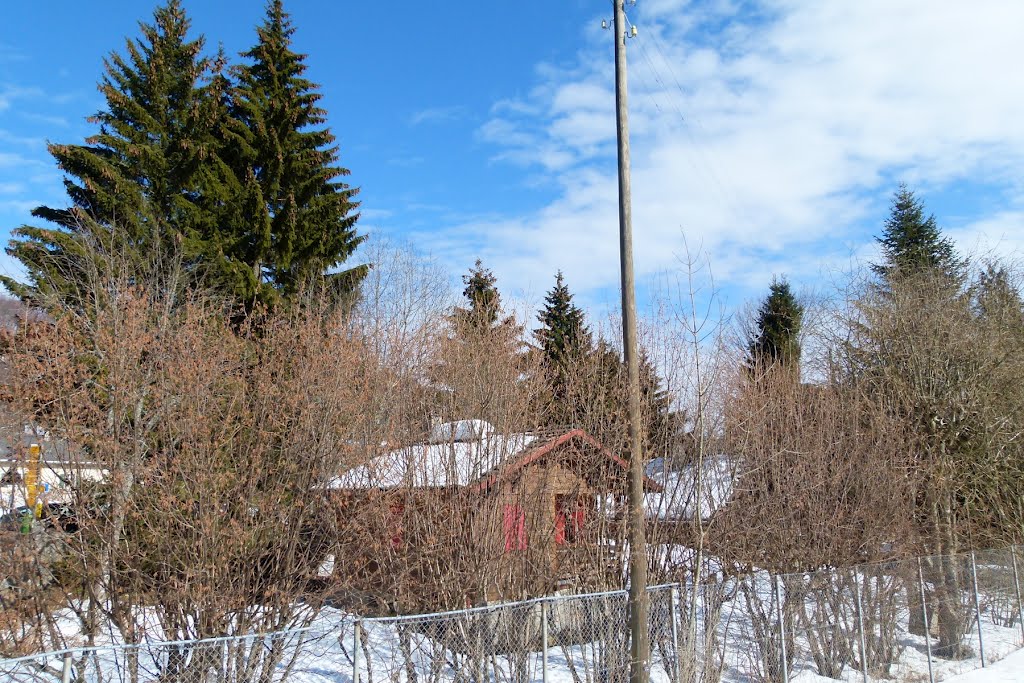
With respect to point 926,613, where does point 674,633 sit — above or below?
above

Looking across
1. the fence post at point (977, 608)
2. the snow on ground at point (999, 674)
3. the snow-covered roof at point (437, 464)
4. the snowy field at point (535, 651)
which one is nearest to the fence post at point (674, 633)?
the snowy field at point (535, 651)

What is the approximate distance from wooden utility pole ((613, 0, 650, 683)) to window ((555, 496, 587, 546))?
5.00 ft

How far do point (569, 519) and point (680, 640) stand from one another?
5.96 ft

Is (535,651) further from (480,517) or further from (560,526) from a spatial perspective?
(480,517)

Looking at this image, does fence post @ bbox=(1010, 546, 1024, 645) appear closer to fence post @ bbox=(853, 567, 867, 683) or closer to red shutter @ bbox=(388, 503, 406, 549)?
fence post @ bbox=(853, 567, 867, 683)

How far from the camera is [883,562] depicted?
10227 mm

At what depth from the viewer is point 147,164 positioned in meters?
17.2

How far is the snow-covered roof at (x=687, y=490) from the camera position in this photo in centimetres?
916

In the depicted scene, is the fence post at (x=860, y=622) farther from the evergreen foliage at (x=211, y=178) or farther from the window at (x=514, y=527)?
the evergreen foliage at (x=211, y=178)

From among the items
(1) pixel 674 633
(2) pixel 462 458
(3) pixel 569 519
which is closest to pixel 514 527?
(3) pixel 569 519

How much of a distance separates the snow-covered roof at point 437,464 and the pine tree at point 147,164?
353 inches

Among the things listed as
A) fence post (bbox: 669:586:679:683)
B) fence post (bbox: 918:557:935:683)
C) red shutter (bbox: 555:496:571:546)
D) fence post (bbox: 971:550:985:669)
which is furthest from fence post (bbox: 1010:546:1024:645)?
red shutter (bbox: 555:496:571:546)

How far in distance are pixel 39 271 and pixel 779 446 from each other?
13159 millimetres

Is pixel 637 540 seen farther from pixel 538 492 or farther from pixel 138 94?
pixel 138 94
